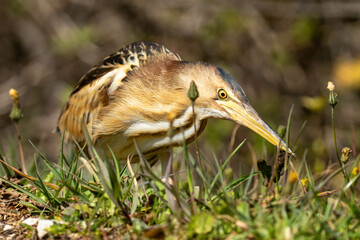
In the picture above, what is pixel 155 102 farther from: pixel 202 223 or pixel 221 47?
pixel 221 47

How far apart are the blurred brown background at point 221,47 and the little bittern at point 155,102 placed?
3260 millimetres

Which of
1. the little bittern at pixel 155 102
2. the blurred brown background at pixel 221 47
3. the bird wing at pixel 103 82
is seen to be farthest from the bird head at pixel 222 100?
the blurred brown background at pixel 221 47

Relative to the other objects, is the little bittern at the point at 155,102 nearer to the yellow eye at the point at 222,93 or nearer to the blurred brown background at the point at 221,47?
the yellow eye at the point at 222,93

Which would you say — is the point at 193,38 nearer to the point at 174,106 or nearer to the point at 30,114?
the point at 30,114

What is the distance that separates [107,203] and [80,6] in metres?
5.64

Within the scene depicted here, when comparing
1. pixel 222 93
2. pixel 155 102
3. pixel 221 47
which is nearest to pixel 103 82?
pixel 155 102

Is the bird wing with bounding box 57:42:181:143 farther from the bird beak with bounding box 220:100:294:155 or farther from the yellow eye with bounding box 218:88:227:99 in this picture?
the bird beak with bounding box 220:100:294:155

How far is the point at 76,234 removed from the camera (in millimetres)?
2084

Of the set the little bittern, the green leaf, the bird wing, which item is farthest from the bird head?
the green leaf

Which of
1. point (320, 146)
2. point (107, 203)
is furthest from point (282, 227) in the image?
point (320, 146)

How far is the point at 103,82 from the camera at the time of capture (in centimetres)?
332

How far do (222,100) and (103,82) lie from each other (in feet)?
2.69

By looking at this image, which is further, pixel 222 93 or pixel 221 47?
pixel 221 47

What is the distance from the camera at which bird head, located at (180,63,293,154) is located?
278cm
